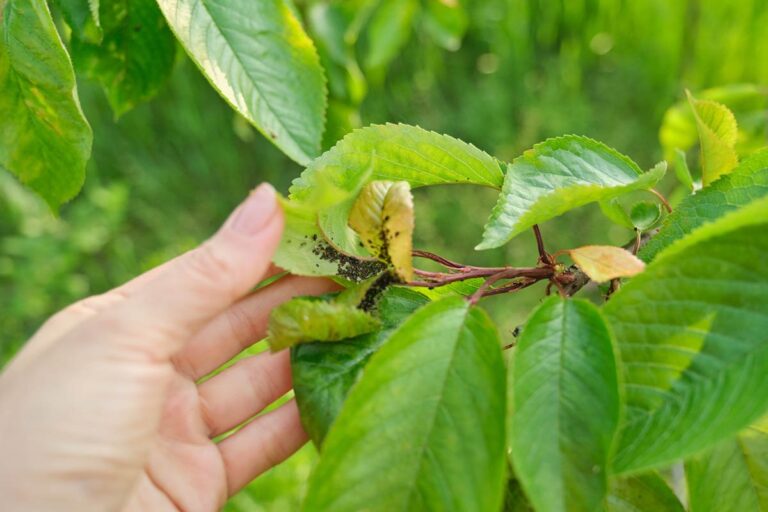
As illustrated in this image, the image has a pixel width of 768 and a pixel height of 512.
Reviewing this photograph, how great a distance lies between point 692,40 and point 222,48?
2889 mm

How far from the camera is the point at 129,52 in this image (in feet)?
3.02

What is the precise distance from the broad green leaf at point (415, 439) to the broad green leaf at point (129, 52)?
1.94ft

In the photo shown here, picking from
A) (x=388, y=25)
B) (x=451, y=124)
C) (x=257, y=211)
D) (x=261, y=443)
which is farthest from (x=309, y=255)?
(x=451, y=124)

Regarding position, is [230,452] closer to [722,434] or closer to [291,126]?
[291,126]

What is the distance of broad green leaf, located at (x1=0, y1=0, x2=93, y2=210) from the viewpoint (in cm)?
71

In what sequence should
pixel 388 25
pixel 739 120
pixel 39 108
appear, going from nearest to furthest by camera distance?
1. pixel 39 108
2. pixel 739 120
3. pixel 388 25

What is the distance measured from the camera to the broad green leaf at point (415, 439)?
1.75ft

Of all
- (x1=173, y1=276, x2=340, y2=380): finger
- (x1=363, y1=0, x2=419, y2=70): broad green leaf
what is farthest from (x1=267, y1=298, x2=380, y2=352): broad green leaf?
(x1=363, y1=0, x2=419, y2=70): broad green leaf

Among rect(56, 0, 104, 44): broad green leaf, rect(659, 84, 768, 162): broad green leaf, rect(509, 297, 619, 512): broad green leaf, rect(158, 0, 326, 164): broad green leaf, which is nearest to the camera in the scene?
rect(509, 297, 619, 512): broad green leaf

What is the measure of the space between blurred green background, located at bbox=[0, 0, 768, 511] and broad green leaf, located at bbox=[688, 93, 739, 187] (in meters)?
1.89

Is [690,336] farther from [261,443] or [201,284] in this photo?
[261,443]

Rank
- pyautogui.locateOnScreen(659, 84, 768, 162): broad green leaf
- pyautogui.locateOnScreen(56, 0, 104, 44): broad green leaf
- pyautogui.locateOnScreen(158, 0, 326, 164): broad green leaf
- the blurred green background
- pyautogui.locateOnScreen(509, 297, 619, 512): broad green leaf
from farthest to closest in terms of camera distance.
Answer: the blurred green background → pyautogui.locateOnScreen(659, 84, 768, 162): broad green leaf → pyautogui.locateOnScreen(56, 0, 104, 44): broad green leaf → pyautogui.locateOnScreen(158, 0, 326, 164): broad green leaf → pyautogui.locateOnScreen(509, 297, 619, 512): broad green leaf

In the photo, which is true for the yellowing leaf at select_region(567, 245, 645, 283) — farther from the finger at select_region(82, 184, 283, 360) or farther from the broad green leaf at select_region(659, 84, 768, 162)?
the broad green leaf at select_region(659, 84, 768, 162)

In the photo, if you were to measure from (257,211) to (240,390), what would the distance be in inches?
13.7
